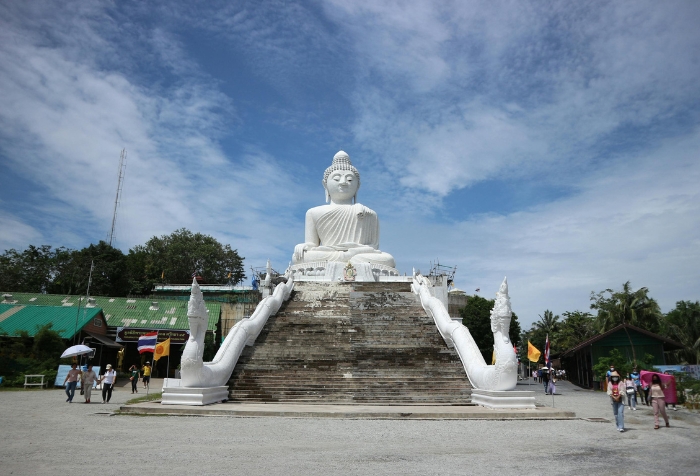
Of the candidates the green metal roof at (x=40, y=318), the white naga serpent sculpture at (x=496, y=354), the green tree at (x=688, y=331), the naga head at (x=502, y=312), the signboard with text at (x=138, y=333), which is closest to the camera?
the white naga serpent sculpture at (x=496, y=354)

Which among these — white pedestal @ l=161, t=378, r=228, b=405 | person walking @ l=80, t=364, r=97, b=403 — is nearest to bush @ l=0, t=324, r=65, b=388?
person walking @ l=80, t=364, r=97, b=403

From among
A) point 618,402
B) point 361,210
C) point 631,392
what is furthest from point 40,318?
point 631,392

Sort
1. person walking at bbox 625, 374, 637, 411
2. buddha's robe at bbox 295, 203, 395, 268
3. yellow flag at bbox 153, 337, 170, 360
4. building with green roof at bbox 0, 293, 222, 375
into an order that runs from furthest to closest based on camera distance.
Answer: buddha's robe at bbox 295, 203, 395, 268, building with green roof at bbox 0, 293, 222, 375, yellow flag at bbox 153, 337, 170, 360, person walking at bbox 625, 374, 637, 411

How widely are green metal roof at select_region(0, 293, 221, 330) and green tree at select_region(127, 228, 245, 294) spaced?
53.9ft

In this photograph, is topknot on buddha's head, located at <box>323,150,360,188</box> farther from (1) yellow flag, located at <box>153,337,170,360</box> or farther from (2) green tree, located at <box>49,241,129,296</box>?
(2) green tree, located at <box>49,241,129,296</box>

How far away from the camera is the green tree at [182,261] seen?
46.0 m

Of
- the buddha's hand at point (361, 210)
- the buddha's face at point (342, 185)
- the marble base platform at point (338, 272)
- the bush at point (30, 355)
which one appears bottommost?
the bush at point (30, 355)

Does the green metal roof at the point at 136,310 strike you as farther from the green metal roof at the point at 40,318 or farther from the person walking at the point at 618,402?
the person walking at the point at 618,402

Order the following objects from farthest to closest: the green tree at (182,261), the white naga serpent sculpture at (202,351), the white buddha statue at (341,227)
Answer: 1. the green tree at (182,261)
2. the white buddha statue at (341,227)
3. the white naga serpent sculpture at (202,351)

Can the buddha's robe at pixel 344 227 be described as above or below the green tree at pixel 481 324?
above

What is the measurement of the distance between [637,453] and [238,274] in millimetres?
44374

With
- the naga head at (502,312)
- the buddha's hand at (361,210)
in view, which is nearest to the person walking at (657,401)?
the naga head at (502,312)

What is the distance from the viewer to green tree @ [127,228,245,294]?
4603 centimetres

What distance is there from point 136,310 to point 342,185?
13.7 meters
